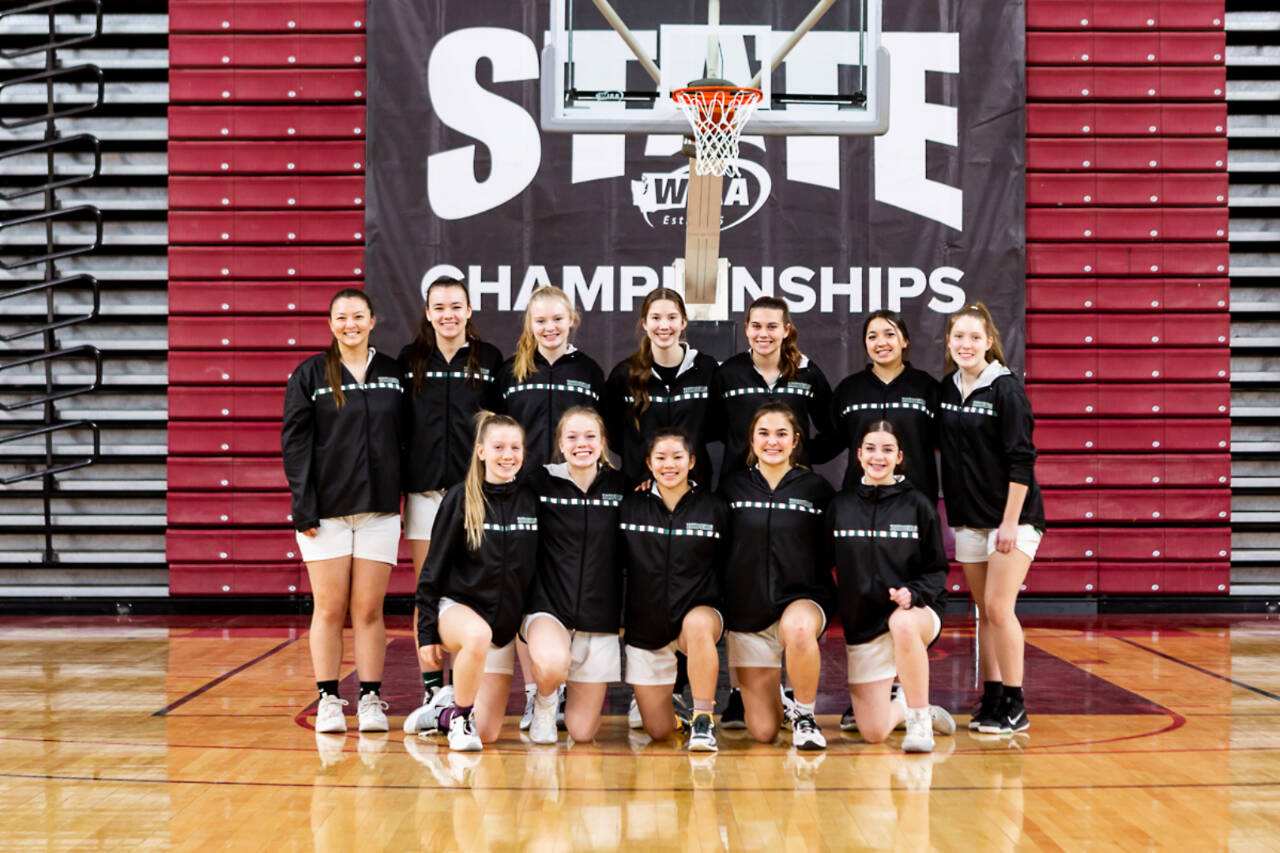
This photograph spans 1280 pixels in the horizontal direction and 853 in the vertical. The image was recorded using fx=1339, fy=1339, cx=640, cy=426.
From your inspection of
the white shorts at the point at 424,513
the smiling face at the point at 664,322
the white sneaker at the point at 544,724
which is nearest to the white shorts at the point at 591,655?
the white sneaker at the point at 544,724

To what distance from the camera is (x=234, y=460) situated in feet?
28.3

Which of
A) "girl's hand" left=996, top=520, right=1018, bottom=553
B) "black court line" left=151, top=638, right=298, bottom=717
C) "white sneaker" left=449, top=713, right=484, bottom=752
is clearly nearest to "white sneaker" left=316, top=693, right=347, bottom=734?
"white sneaker" left=449, top=713, right=484, bottom=752

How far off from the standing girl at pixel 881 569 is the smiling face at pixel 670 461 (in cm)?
57

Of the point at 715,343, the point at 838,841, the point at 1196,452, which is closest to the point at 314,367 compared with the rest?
the point at 715,343

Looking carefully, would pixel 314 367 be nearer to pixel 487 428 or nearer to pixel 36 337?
pixel 487 428

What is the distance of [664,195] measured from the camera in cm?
843

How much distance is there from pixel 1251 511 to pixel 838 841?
6.38m

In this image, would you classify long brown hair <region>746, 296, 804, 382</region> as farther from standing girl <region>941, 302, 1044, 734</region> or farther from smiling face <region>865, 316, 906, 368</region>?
standing girl <region>941, 302, 1044, 734</region>

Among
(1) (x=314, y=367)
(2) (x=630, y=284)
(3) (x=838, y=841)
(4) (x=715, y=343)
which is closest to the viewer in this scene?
(3) (x=838, y=841)

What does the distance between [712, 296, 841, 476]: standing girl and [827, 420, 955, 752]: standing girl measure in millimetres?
399

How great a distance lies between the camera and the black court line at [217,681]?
5.38m

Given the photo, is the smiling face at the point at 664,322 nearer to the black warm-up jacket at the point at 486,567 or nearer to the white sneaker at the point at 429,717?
the black warm-up jacket at the point at 486,567

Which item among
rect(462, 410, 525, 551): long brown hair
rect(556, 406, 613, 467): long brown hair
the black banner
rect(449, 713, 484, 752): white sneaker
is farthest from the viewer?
the black banner

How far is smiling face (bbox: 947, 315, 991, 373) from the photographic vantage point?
4941mm
